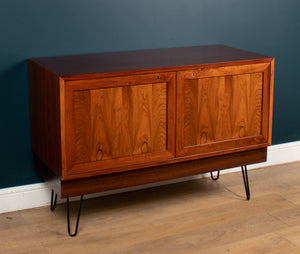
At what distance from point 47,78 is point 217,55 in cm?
88

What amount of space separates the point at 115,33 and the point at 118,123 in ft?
2.06

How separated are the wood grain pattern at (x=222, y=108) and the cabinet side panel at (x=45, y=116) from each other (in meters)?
0.61

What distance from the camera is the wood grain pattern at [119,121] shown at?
2219 millimetres

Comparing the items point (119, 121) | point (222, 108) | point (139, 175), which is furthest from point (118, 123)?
point (222, 108)

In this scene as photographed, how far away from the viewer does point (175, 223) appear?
2535mm

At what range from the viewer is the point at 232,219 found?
8.46ft

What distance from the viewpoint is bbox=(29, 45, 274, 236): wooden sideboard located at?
7.28 ft

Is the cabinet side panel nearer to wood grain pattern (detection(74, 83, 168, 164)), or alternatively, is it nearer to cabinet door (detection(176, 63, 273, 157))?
wood grain pattern (detection(74, 83, 168, 164))

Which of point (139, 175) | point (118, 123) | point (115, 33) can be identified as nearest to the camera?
point (118, 123)

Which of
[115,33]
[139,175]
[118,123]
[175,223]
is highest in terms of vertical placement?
[115,33]

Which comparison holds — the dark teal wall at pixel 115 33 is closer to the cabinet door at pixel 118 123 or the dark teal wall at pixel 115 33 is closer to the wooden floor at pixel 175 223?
the wooden floor at pixel 175 223

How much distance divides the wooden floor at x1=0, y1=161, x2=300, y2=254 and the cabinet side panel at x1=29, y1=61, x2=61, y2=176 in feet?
1.08

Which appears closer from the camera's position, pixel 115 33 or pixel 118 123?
pixel 118 123

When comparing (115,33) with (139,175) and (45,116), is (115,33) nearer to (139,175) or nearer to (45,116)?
(45,116)
